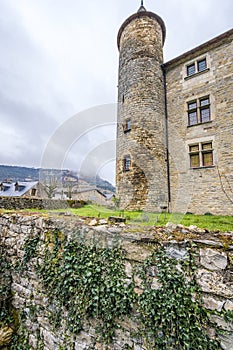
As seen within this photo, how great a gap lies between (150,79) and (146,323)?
35.6ft

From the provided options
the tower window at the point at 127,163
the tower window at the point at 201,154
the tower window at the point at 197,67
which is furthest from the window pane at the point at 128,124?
the tower window at the point at 197,67

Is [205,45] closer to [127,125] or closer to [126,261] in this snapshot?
[127,125]

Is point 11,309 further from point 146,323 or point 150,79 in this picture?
point 150,79

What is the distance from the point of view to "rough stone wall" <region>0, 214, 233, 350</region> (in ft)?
→ 5.72

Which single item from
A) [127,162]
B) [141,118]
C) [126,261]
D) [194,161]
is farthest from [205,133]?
[126,261]

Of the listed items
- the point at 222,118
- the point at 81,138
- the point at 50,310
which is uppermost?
the point at 222,118

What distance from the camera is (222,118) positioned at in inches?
330

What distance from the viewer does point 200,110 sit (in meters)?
9.27

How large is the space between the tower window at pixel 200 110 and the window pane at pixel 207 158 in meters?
1.75

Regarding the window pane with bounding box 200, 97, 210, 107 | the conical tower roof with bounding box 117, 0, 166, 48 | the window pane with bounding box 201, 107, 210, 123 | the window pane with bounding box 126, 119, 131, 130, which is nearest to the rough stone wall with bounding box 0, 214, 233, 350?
the window pane with bounding box 126, 119, 131, 130

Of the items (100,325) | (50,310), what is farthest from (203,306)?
(50,310)

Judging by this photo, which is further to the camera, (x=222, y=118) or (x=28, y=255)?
(x=222, y=118)

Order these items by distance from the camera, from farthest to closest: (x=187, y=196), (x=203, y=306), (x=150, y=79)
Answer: (x=150, y=79) < (x=187, y=196) < (x=203, y=306)

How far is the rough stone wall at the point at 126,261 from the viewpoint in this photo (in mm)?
1744
